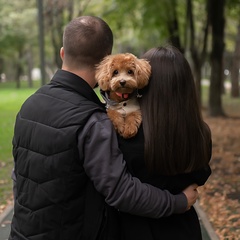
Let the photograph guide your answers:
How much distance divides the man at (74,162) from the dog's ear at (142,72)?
0.19m

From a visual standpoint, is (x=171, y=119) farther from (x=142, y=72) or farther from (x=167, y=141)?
(x=142, y=72)

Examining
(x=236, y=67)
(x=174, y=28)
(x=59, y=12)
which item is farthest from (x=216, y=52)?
(x=236, y=67)

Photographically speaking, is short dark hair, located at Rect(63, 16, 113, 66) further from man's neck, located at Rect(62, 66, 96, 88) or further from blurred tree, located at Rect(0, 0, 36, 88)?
blurred tree, located at Rect(0, 0, 36, 88)

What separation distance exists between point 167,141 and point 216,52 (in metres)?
14.2

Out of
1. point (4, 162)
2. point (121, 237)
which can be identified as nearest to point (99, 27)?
point (121, 237)

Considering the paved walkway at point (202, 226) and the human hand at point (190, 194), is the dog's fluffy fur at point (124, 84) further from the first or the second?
the paved walkway at point (202, 226)

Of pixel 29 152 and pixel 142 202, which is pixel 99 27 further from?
pixel 142 202

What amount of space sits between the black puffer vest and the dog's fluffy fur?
0.26 ft

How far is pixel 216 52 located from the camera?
1567 centimetres

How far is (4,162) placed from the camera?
944cm

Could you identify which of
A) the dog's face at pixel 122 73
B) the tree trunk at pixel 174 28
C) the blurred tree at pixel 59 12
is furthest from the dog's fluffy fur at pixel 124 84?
the blurred tree at pixel 59 12

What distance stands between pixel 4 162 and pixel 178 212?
787cm

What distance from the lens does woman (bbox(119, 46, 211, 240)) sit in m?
2.00

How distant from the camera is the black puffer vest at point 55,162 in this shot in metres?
1.92
